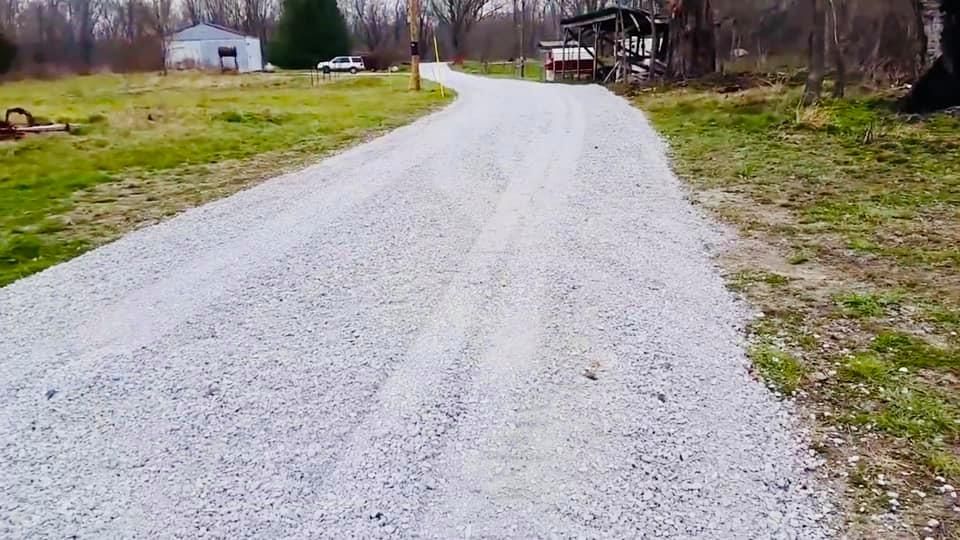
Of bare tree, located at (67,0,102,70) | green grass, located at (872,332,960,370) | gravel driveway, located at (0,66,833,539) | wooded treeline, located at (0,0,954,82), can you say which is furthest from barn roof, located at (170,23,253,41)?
green grass, located at (872,332,960,370)

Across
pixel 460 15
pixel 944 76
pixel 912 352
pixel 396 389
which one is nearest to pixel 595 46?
pixel 944 76

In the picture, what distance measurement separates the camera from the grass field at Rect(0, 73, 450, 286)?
555 cm

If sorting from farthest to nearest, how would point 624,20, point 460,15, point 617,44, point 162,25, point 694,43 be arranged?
point 460,15, point 162,25, point 624,20, point 617,44, point 694,43

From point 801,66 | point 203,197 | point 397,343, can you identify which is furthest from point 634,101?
point 397,343

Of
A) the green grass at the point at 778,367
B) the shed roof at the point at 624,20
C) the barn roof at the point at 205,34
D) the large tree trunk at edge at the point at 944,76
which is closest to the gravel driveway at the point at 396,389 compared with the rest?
the green grass at the point at 778,367

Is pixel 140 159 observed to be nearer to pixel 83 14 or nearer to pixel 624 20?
pixel 624 20

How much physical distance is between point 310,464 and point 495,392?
771 millimetres

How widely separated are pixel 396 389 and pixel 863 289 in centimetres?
258

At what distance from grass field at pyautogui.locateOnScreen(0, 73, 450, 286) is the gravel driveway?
26.8 inches

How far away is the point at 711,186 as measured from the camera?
6.63m

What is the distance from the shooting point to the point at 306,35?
46.7m

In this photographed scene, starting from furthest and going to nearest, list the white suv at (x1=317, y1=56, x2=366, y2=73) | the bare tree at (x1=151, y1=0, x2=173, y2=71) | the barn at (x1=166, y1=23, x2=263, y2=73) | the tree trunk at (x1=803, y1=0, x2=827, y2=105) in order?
the barn at (x1=166, y1=23, x2=263, y2=73), the white suv at (x1=317, y1=56, x2=366, y2=73), the bare tree at (x1=151, y1=0, x2=173, y2=71), the tree trunk at (x1=803, y1=0, x2=827, y2=105)

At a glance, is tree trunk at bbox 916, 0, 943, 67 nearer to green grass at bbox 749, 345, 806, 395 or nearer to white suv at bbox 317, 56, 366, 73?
green grass at bbox 749, 345, 806, 395

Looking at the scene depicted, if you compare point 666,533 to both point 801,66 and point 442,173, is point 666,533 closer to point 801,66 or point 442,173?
point 442,173
